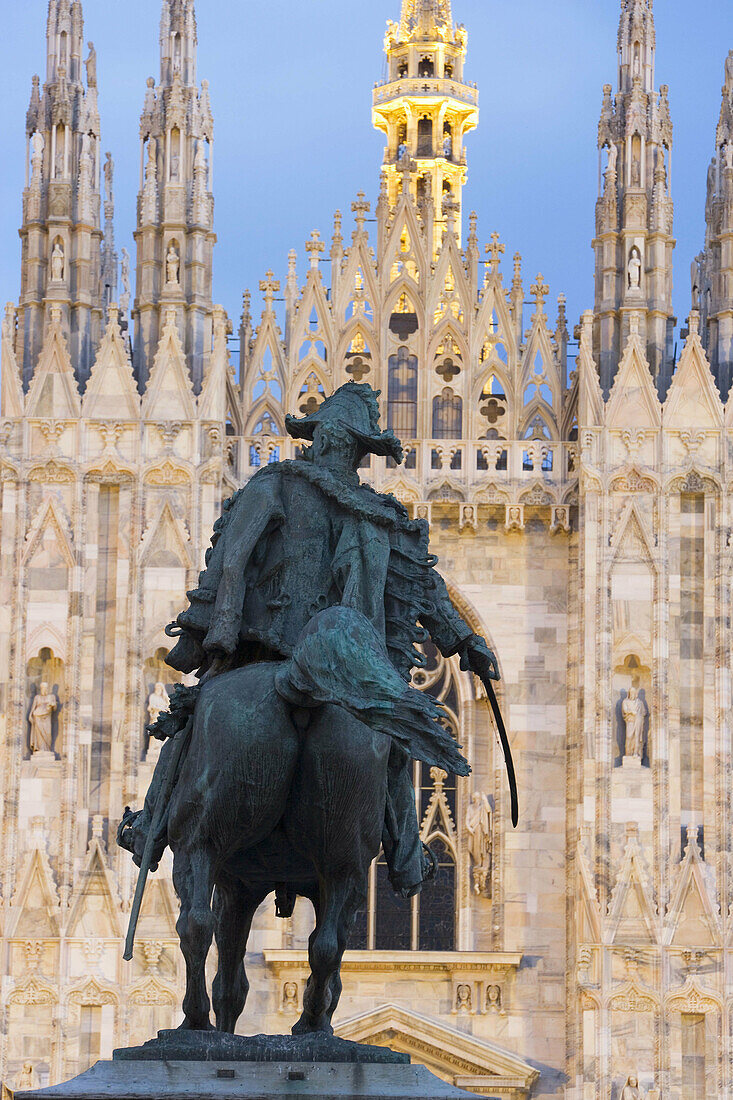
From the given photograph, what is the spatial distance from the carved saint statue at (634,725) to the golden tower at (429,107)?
898 cm

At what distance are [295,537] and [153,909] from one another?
49.1 ft

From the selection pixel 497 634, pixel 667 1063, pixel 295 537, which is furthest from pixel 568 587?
pixel 295 537

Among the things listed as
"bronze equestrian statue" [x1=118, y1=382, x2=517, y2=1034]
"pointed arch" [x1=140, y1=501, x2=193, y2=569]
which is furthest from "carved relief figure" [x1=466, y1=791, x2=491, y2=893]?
"bronze equestrian statue" [x1=118, y1=382, x2=517, y2=1034]

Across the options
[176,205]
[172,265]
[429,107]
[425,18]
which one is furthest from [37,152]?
[425,18]

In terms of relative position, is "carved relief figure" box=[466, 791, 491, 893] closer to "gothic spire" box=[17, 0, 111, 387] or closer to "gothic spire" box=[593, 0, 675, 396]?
"gothic spire" box=[593, 0, 675, 396]

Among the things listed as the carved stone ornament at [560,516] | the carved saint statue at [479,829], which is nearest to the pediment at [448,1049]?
the carved saint statue at [479,829]

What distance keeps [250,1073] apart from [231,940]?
1010 mm

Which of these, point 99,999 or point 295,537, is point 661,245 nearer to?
point 99,999

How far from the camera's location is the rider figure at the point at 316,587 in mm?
8188

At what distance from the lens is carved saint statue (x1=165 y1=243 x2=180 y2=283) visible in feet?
81.5

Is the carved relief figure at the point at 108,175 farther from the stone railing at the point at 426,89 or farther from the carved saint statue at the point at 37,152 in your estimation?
the stone railing at the point at 426,89

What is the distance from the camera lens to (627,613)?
2391 centimetres

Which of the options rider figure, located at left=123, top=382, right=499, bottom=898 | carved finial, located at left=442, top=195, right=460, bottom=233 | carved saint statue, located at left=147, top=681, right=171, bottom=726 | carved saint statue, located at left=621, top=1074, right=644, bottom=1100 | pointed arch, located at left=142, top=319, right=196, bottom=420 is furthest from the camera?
carved finial, located at left=442, top=195, right=460, bottom=233

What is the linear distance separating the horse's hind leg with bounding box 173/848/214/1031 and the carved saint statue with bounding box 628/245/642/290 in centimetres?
1778
